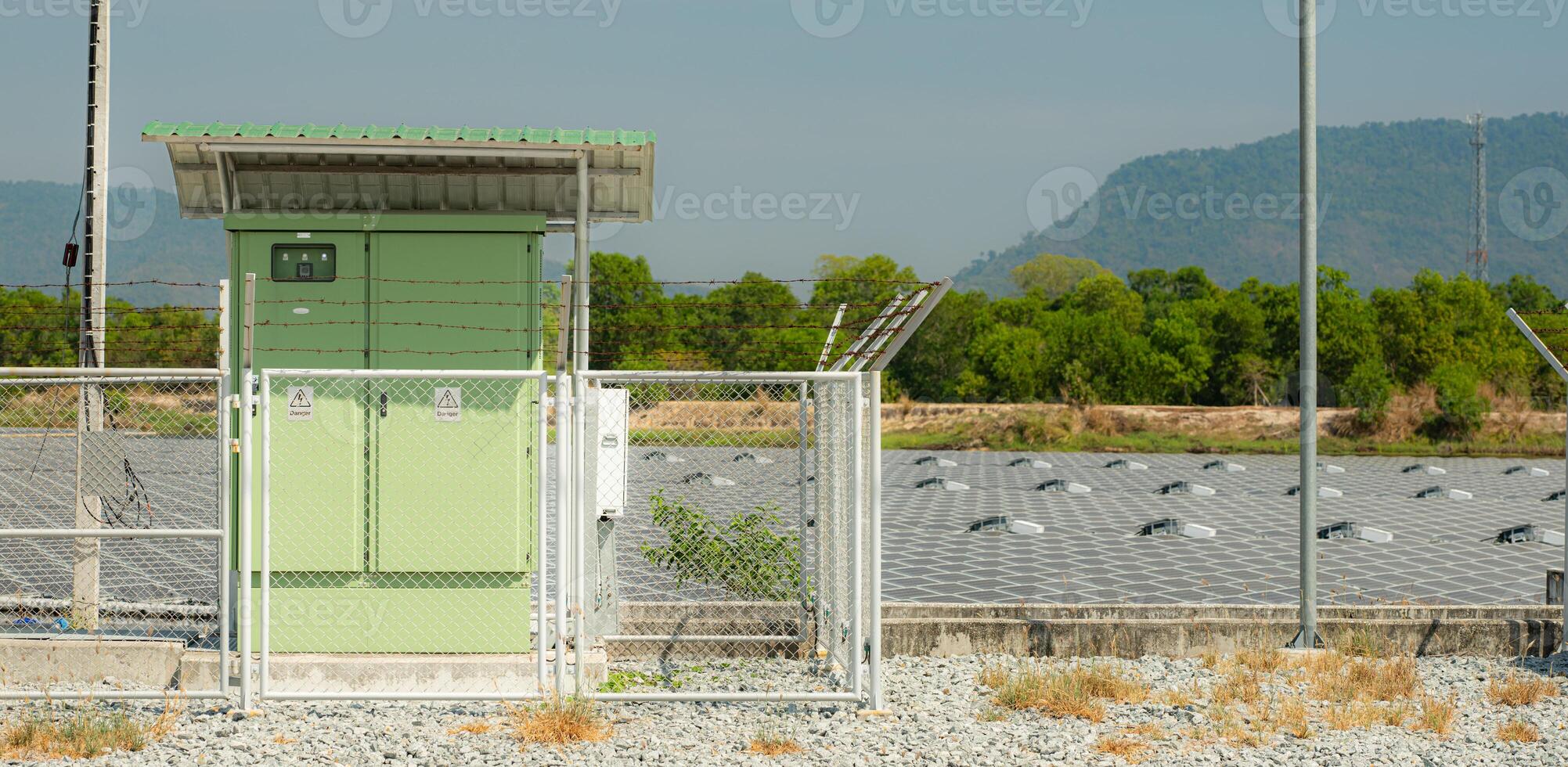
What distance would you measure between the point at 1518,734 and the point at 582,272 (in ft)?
18.5

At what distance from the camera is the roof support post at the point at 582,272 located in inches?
285

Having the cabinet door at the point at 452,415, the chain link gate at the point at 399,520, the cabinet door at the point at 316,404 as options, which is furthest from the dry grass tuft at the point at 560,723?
the cabinet door at the point at 316,404

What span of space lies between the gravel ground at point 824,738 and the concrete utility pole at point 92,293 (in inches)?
77.5

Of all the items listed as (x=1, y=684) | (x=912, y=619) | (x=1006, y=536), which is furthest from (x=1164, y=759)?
(x=1006, y=536)

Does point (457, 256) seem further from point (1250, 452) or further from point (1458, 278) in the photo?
point (1458, 278)

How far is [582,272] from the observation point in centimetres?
771

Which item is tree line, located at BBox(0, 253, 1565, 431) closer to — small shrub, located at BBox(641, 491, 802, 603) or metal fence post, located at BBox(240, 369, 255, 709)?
small shrub, located at BBox(641, 491, 802, 603)

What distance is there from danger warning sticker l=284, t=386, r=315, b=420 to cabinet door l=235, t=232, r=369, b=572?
0.02 metres

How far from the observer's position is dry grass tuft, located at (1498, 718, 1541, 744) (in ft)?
20.7

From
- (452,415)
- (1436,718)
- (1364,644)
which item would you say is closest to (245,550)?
(452,415)

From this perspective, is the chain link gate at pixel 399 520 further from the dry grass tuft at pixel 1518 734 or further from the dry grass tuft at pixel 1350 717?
the dry grass tuft at pixel 1518 734

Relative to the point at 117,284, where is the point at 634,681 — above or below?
below

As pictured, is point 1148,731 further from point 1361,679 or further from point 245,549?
point 245,549

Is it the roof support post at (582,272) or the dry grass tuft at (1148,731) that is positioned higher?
the roof support post at (582,272)
